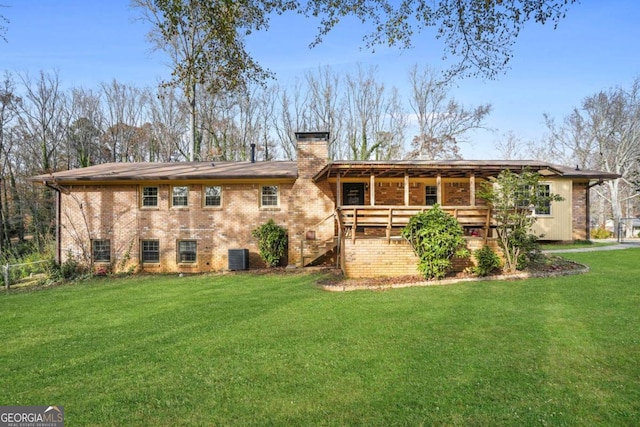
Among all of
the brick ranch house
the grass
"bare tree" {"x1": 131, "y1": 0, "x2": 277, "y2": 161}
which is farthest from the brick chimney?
the grass

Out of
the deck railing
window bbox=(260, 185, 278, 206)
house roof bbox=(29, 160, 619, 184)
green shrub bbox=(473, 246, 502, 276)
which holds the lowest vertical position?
green shrub bbox=(473, 246, 502, 276)

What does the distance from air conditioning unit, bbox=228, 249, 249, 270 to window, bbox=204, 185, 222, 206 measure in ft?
6.99

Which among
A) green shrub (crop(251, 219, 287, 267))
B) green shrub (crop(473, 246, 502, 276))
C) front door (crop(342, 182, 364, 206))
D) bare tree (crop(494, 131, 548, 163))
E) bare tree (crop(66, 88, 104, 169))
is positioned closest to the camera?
green shrub (crop(473, 246, 502, 276))

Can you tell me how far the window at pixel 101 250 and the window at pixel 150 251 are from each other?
1.41 metres

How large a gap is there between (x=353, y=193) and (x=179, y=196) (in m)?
6.95

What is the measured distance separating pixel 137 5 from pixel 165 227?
844 centimetres

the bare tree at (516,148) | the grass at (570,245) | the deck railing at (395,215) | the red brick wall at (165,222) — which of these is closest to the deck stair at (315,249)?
the red brick wall at (165,222)

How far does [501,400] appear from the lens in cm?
345

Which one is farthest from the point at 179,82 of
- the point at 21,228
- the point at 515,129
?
the point at 515,129

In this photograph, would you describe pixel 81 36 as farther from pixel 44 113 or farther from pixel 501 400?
pixel 44 113

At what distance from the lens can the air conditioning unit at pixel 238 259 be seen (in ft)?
44.0

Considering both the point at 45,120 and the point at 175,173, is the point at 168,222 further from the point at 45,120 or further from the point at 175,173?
the point at 45,120

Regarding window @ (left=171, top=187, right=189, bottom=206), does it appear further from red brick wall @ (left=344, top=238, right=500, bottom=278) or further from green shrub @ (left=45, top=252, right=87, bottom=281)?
red brick wall @ (left=344, top=238, right=500, bottom=278)

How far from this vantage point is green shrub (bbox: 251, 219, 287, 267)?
1333 centimetres
